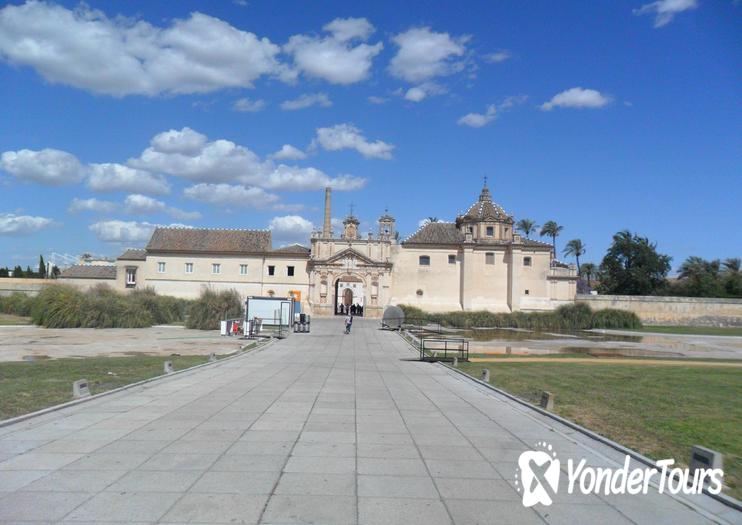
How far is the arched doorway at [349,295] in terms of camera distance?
6338 centimetres

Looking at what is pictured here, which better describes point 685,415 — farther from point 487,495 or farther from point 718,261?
point 718,261

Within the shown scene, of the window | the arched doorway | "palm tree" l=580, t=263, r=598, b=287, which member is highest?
"palm tree" l=580, t=263, r=598, b=287

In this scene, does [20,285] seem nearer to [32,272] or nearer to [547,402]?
[32,272]

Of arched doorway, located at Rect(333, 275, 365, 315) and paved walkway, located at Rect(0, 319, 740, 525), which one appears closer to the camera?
paved walkway, located at Rect(0, 319, 740, 525)

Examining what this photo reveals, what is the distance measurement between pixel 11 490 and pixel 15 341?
27591 millimetres

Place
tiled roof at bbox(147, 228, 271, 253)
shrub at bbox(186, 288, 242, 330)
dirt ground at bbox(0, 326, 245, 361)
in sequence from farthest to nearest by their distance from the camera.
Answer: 1. tiled roof at bbox(147, 228, 271, 253)
2. shrub at bbox(186, 288, 242, 330)
3. dirt ground at bbox(0, 326, 245, 361)

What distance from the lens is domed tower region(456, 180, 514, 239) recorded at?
2569 inches

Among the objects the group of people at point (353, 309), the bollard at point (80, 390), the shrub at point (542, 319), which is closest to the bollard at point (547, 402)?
the bollard at point (80, 390)

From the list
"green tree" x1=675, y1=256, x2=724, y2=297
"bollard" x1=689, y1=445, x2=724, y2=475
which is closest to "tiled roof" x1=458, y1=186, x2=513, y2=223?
"green tree" x1=675, y1=256, x2=724, y2=297

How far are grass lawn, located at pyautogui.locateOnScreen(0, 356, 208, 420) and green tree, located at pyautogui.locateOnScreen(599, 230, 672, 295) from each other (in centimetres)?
7088

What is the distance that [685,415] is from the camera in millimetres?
11117

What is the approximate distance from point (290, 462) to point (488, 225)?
199 ft

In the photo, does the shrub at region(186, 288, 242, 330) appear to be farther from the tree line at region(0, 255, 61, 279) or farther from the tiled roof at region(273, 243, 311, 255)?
the tree line at region(0, 255, 61, 279)

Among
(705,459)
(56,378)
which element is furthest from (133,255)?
(705,459)
